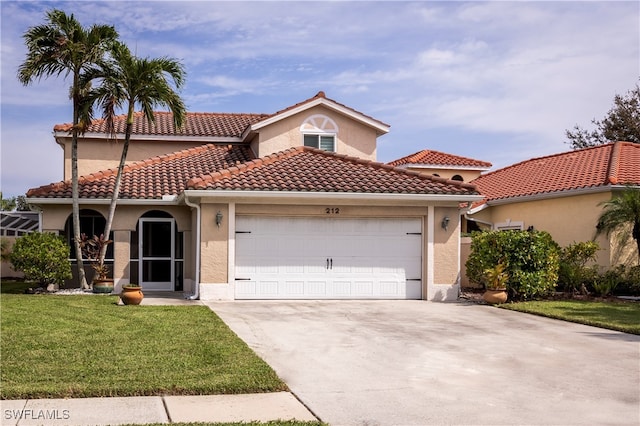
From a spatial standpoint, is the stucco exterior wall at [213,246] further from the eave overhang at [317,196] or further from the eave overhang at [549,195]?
the eave overhang at [549,195]

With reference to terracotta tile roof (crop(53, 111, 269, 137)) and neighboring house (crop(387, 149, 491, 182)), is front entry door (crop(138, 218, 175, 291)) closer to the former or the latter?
terracotta tile roof (crop(53, 111, 269, 137))

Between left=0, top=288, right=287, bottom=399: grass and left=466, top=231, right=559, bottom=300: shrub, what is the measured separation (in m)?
8.04

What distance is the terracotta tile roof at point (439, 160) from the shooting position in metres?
31.7

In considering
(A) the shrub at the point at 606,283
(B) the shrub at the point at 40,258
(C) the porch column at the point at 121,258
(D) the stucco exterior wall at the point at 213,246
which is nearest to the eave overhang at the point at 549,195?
(A) the shrub at the point at 606,283

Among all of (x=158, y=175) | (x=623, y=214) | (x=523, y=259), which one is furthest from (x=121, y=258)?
(x=623, y=214)

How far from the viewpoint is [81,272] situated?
64.2ft

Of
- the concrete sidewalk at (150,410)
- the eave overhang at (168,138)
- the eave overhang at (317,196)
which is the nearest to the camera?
the concrete sidewalk at (150,410)

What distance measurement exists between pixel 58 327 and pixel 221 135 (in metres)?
14.4

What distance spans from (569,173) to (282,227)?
1108cm

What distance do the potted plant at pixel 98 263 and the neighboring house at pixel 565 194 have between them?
44.2 feet

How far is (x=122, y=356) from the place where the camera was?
→ 9.30 m

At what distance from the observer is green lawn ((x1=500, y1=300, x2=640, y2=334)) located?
1384 cm

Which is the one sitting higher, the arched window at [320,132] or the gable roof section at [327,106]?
the gable roof section at [327,106]


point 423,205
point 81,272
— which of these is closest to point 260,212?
point 423,205
